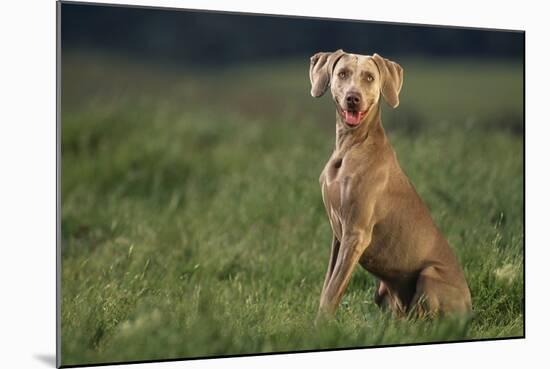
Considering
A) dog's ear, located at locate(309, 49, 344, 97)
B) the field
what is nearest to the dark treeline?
the field

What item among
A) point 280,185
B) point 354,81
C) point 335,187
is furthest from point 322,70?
point 280,185

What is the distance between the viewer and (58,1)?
586 cm

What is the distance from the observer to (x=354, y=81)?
598 cm

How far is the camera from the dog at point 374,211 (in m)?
5.95

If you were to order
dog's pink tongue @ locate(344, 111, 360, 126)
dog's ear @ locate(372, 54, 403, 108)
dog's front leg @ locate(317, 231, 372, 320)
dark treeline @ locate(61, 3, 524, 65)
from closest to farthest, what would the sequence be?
1. dog's front leg @ locate(317, 231, 372, 320)
2. dog's pink tongue @ locate(344, 111, 360, 126)
3. dog's ear @ locate(372, 54, 403, 108)
4. dark treeline @ locate(61, 3, 524, 65)

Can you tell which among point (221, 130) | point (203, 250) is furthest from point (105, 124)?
point (203, 250)

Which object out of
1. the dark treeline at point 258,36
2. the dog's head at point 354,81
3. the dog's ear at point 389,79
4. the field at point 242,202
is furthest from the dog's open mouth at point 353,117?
the field at point 242,202

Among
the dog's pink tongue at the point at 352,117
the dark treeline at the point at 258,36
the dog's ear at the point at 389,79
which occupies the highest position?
the dark treeline at the point at 258,36

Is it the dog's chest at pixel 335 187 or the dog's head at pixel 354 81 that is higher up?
the dog's head at pixel 354 81

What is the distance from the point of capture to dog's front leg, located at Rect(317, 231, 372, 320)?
5891 millimetres

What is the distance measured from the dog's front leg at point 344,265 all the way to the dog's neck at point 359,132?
477mm

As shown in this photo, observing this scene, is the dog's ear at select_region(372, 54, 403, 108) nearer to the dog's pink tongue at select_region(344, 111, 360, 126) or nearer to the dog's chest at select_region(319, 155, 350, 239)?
the dog's pink tongue at select_region(344, 111, 360, 126)

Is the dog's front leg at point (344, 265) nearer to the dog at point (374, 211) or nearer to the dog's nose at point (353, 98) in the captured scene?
the dog at point (374, 211)

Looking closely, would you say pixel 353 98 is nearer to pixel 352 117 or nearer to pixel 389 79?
pixel 352 117
